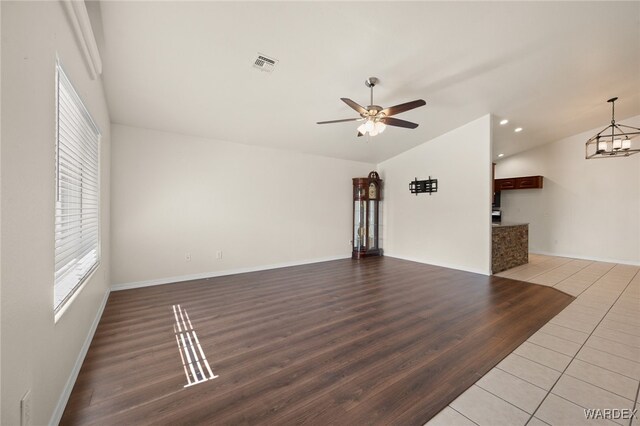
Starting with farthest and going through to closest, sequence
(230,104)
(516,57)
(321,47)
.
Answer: (230,104)
(516,57)
(321,47)

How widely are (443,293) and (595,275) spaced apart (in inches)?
148

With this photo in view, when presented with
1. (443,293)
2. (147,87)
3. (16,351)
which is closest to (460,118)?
(443,293)

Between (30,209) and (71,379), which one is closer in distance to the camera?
(30,209)

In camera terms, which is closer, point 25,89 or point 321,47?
point 25,89

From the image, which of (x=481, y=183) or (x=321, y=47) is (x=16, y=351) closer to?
(x=321, y=47)

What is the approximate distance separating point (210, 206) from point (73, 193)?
8.32ft

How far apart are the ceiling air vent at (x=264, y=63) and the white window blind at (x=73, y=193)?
168 cm

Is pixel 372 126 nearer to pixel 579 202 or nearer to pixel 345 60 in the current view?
pixel 345 60

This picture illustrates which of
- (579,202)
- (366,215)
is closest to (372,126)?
(366,215)

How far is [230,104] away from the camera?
3633mm

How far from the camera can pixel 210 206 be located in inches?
181

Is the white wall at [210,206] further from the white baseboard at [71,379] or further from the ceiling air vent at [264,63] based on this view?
the ceiling air vent at [264,63]

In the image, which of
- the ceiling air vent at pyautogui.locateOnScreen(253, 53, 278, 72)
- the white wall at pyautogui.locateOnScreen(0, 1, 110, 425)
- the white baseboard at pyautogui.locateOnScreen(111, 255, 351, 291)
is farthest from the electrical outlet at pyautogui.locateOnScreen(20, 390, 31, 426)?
the white baseboard at pyautogui.locateOnScreen(111, 255, 351, 291)

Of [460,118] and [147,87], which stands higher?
[460,118]
